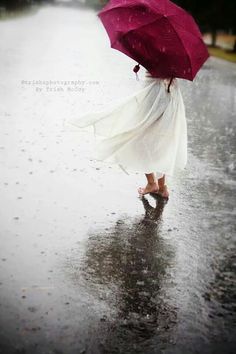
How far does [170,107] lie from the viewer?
5.87 m

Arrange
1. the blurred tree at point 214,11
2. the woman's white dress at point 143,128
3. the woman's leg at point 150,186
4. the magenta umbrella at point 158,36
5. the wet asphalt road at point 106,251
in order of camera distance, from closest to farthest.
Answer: the wet asphalt road at point 106,251 → the magenta umbrella at point 158,36 → the woman's white dress at point 143,128 → the woman's leg at point 150,186 → the blurred tree at point 214,11

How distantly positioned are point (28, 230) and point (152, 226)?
139 centimetres

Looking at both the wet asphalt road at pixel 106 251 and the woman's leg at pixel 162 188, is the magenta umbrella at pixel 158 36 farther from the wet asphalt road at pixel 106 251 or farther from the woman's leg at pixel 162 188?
the wet asphalt road at pixel 106 251

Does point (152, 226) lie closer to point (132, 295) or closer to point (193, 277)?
point (193, 277)

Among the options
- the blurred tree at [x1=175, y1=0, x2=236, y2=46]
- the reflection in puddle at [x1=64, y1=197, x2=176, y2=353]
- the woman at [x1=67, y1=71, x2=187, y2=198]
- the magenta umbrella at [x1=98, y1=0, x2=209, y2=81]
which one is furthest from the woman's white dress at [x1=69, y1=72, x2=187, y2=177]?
the blurred tree at [x1=175, y1=0, x2=236, y2=46]

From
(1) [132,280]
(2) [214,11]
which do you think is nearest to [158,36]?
(1) [132,280]

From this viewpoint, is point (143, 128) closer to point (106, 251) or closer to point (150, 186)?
point (150, 186)

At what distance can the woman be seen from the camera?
5.86 metres

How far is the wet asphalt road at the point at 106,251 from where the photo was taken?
3.71m

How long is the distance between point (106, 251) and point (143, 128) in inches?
66.9

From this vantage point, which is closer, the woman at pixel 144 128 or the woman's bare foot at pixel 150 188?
the woman at pixel 144 128

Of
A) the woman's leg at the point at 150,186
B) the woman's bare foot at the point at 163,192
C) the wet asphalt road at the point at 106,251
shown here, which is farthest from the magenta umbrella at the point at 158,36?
the wet asphalt road at the point at 106,251

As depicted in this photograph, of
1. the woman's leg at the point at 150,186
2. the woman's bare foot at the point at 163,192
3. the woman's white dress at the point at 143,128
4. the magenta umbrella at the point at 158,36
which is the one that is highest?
the magenta umbrella at the point at 158,36

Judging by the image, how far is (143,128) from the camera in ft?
19.3
